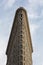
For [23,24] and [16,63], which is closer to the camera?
[16,63]

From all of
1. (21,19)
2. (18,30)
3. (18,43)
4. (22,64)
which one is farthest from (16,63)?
(21,19)

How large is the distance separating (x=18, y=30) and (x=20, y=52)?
37.0ft

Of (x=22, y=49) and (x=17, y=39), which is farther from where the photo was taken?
(x=17, y=39)

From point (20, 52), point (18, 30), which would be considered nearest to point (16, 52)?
point (20, 52)

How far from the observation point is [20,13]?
281 feet

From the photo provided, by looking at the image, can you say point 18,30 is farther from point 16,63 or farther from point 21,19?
point 16,63

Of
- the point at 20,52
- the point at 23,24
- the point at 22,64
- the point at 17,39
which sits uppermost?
the point at 23,24

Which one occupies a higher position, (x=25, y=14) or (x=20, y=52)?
(x=25, y=14)

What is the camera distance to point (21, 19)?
8406 centimetres

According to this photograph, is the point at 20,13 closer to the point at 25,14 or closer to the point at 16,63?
the point at 25,14

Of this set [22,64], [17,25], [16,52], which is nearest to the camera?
[22,64]

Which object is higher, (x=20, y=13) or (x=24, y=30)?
(x=20, y=13)

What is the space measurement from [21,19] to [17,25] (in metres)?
3.28

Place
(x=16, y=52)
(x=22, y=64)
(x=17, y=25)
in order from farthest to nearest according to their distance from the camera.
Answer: (x=17, y=25)
(x=16, y=52)
(x=22, y=64)
